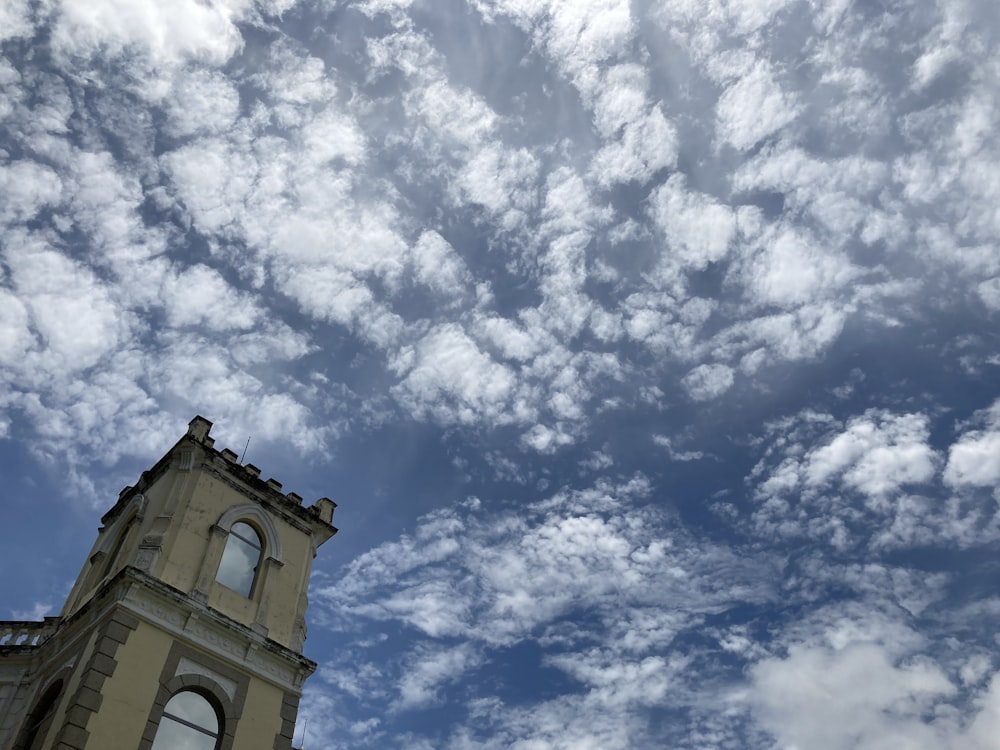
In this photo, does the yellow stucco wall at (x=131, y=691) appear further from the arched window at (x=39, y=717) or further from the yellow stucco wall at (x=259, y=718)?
the yellow stucco wall at (x=259, y=718)

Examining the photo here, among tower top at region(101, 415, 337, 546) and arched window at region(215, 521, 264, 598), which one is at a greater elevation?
tower top at region(101, 415, 337, 546)

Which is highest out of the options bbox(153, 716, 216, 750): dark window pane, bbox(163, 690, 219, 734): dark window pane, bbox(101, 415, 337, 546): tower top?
bbox(101, 415, 337, 546): tower top

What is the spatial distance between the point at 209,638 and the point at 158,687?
1903 mm

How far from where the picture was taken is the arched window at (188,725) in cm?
1800

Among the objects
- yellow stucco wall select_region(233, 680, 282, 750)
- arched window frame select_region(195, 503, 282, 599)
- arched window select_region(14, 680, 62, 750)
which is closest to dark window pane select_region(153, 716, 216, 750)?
yellow stucco wall select_region(233, 680, 282, 750)

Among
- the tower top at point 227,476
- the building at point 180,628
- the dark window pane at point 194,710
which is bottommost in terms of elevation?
the dark window pane at point 194,710

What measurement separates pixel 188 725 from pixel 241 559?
497 centimetres

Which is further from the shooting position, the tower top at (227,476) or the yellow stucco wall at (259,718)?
the tower top at (227,476)

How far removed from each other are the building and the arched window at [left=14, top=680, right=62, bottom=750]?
0.05 m

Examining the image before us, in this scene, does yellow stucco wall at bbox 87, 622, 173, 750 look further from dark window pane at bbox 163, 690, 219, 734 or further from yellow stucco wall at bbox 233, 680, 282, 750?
yellow stucco wall at bbox 233, 680, 282, 750

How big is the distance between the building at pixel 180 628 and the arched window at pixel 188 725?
0.03 m

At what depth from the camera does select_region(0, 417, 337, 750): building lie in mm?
17812

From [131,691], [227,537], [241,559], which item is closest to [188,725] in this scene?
[131,691]

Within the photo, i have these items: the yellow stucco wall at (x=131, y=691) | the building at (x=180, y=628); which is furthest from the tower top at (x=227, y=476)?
the yellow stucco wall at (x=131, y=691)
